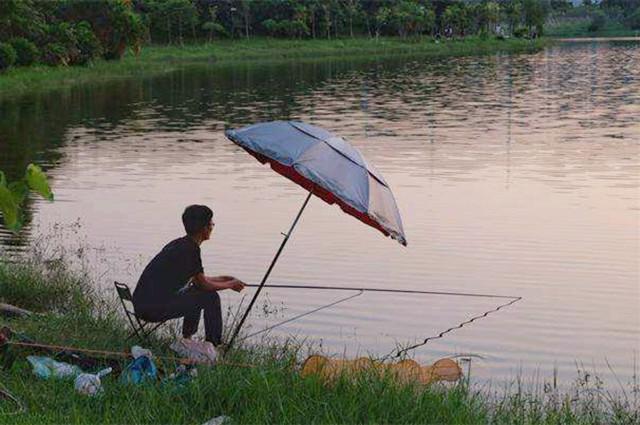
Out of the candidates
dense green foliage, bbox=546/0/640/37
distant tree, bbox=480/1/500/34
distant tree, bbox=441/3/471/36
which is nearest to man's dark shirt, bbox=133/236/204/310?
distant tree, bbox=441/3/471/36

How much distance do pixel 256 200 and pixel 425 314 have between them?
Answer: 7.84 m

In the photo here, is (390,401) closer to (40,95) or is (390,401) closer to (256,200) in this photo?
(256,200)

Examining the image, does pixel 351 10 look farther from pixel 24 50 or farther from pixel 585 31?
pixel 585 31

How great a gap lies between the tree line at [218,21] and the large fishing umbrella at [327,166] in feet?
135

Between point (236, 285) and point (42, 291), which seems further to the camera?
point (42, 291)

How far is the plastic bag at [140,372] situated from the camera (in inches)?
287

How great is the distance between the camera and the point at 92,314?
10383 millimetres

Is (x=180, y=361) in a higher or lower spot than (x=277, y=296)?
higher

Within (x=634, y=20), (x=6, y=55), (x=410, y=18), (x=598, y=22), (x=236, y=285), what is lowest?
(x=598, y=22)

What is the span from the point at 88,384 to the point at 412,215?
11.1 m

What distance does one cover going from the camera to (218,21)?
100750 mm

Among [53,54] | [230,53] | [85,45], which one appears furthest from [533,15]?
[53,54]

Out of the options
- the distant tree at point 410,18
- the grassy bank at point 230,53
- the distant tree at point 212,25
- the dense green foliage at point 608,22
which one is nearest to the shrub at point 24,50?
the grassy bank at point 230,53

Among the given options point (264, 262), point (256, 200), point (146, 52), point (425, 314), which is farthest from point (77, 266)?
point (146, 52)
